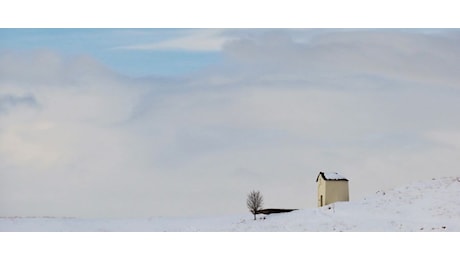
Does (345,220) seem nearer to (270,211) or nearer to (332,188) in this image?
(270,211)

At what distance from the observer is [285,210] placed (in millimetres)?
45219

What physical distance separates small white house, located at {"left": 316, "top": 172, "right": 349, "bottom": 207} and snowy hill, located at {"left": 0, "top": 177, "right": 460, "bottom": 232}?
44.2 inches

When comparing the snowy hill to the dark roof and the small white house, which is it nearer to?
the small white house

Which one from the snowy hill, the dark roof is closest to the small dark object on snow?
the snowy hill

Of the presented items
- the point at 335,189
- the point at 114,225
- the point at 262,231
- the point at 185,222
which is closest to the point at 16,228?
the point at 114,225

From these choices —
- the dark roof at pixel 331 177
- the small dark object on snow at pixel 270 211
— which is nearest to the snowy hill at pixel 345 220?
the small dark object on snow at pixel 270 211

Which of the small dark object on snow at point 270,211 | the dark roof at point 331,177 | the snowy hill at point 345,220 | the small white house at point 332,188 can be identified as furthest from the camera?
the small white house at point 332,188

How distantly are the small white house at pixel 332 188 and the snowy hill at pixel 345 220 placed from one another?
1.12 m

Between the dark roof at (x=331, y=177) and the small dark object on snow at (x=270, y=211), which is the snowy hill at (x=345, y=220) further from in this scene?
the dark roof at (x=331, y=177)

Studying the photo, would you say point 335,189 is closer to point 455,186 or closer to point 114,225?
point 455,186

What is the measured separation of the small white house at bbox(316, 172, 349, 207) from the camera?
4678 cm

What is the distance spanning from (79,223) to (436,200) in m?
19.5

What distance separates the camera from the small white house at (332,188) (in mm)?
46781

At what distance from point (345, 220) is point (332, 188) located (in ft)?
18.2
